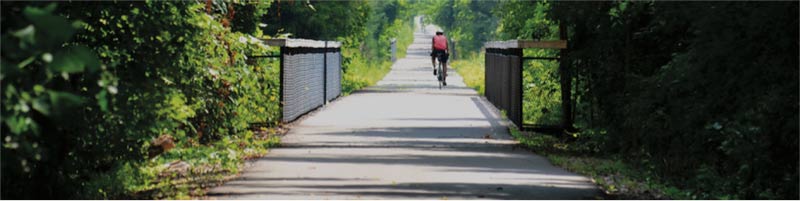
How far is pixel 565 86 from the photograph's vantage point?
59.5 ft

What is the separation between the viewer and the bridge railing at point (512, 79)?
18.2m

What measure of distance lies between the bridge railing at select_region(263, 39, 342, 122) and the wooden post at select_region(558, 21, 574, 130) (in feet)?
12.4

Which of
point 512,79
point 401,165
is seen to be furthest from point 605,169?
point 512,79

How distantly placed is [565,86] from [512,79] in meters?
2.87

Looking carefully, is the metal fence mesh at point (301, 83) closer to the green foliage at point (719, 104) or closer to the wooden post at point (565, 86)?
the wooden post at point (565, 86)

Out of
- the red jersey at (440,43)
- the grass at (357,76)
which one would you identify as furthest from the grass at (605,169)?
the red jersey at (440,43)

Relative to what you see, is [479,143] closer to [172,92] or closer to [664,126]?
[664,126]

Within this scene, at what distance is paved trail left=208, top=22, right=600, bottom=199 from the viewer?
36.0 ft

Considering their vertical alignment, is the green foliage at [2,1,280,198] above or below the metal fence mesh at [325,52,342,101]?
above

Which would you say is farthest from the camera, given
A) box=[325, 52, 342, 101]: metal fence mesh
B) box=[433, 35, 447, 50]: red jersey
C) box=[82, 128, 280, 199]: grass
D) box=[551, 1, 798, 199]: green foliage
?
box=[433, 35, 447, 50]: red jersey

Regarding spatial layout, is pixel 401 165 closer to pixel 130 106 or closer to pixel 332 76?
pixel 130 106

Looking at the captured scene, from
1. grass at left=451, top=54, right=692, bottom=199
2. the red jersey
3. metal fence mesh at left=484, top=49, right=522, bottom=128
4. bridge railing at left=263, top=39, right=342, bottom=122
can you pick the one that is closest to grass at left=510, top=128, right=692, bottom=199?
grass at left=451, top=54, right=692, bottom=199

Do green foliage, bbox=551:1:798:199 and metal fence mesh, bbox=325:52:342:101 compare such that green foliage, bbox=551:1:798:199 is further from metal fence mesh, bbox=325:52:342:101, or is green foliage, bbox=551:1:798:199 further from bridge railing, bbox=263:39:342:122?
metal fence mesh, bbox=325:52:342:101

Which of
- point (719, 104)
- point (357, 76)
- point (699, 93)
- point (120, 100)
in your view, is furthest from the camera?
point (357, 76)
